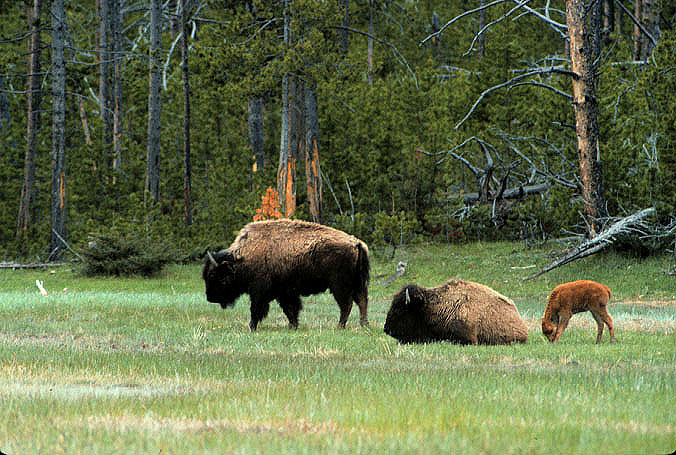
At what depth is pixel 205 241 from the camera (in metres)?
27.5

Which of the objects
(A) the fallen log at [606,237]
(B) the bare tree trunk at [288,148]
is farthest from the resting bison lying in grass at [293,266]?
(B) the bare tree trunk at [288,148]

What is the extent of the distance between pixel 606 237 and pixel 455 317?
1050 centimetres

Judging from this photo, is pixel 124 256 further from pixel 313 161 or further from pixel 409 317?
pixel 409 317

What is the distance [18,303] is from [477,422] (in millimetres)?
12729

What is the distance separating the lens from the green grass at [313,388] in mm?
5105

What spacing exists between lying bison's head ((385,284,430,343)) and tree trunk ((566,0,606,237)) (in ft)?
36.6

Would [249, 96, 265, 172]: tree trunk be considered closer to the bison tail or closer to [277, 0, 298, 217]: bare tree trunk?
[277, 0, 298, 217]: bare tree trunk

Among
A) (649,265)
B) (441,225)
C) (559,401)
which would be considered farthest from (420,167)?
(559,401)

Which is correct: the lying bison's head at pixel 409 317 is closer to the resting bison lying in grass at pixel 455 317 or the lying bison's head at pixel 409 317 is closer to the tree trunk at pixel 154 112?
the resting bison lying in grass at pixel 455 317

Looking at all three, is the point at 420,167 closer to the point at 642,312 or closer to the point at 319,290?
the point at 642,312

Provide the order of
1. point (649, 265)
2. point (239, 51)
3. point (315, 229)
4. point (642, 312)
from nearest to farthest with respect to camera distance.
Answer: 1. point (315, 229)
2. point (642, 312)
3. point (649, 265)
4. point (239, 51)

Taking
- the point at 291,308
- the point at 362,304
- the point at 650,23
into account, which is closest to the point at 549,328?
the point at 362,304

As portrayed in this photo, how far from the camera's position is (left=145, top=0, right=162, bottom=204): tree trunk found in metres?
29.1

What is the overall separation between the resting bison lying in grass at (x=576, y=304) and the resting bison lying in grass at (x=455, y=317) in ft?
1.33
